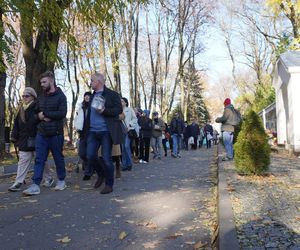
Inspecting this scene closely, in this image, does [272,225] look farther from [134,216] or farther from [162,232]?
[134,216]

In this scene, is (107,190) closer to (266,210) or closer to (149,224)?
(149,224)

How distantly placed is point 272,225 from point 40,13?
541cm

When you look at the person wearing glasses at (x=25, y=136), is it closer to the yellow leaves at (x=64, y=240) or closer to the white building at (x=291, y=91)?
the yellow leaves at (x=64, y=240)

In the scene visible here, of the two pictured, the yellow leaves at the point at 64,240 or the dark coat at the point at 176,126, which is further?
the dark coat at the point at 176,126

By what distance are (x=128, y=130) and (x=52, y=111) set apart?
507 centimetres

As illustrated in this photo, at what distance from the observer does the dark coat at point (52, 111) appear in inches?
284

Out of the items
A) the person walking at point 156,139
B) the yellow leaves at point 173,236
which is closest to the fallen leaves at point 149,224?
the yellow leaves at point 173,236

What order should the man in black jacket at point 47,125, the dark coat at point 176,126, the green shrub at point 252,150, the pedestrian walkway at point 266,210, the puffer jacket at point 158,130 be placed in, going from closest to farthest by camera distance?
the pedestrian walkway at point 266,210, the man in black jacket at point 47,125, the green shrub at point 252,150, the puffer jacket at point 158,130, the dark coat at point 176,126

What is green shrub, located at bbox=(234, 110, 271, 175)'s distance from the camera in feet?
27.5

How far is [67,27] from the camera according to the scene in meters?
8.20

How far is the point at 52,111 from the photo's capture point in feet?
23.8

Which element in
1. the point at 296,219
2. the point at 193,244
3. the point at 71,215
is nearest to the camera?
the point at 193,244

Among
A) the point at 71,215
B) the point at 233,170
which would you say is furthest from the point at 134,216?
the point at 233,170

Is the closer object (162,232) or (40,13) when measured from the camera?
(162,232)
